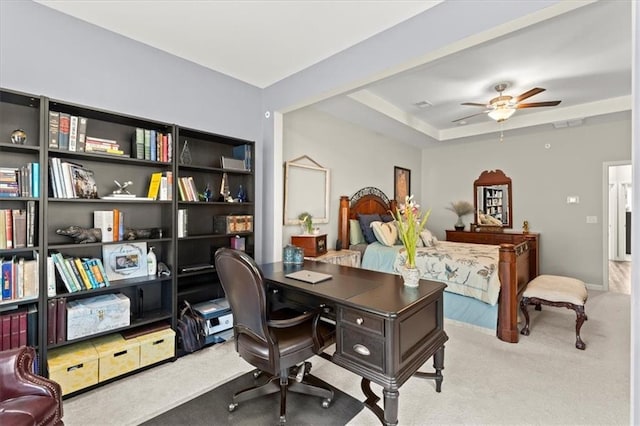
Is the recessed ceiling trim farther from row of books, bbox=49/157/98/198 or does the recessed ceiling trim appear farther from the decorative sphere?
the decorative sphere

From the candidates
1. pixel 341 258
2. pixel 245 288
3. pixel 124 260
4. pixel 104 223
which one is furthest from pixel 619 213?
pixel 104 223

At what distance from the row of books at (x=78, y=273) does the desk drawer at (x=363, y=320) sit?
1833mm

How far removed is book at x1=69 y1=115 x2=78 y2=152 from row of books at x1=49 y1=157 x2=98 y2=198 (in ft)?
0.40

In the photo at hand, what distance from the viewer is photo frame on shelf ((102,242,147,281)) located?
7.95 ft

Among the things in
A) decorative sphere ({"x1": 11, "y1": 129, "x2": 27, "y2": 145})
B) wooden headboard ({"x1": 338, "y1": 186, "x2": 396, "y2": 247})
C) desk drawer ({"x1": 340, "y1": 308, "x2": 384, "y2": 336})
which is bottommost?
desk drawer ({"x1": 340, "y1": 308, "x2": 384, "y2": 336})

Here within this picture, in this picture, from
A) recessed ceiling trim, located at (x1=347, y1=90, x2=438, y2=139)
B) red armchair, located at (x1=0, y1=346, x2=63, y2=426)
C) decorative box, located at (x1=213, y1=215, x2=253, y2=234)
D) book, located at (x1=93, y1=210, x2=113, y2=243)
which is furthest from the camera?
recessed ceiling trim, located at (x1=347, y1=90, x2=438, y2=139)

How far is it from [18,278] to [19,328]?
316 mm

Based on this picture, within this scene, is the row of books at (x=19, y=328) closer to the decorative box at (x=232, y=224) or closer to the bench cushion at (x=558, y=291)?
the decorative box at (x=232, y=224)

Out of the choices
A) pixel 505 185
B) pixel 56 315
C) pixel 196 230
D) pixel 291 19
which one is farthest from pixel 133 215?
pixel 505 185

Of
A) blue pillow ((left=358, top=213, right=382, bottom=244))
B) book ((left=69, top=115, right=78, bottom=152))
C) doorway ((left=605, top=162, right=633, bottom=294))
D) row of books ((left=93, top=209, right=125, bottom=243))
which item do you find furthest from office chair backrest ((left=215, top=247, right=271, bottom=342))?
doorway ((left=605, top=162, right=633, bottom=294))

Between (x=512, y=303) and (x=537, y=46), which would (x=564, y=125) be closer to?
(x=537, y=46)

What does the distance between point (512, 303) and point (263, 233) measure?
2694 mm

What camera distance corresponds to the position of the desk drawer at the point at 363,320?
5.23ft

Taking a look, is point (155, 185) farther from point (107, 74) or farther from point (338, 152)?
point (338, 152)
